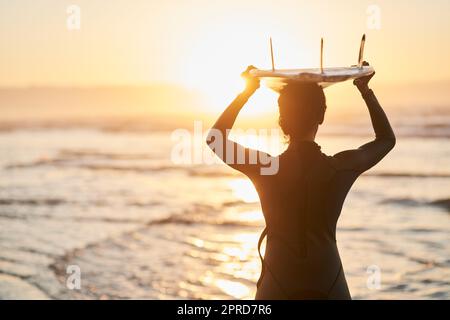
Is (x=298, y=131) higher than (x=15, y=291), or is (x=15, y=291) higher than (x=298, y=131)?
(x=298, y=131)

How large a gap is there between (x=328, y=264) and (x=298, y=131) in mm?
605

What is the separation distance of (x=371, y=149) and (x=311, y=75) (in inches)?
19.5

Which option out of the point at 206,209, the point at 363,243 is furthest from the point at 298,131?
the point at 206,209

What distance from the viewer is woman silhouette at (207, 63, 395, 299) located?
295cm

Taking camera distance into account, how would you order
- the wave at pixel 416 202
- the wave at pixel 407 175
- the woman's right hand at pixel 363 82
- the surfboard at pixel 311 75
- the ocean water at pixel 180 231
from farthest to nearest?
the wave at pixel 407 175 < the wave at pixel 416 202 < the ocean water at pixel 180 231 < the woman's right hand at pixel 363 82 < the surfboard at pixel 311 75

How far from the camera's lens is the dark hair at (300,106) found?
9.68 feet

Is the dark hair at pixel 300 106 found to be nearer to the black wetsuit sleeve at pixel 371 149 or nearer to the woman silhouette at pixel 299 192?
the woman silhouette at pixel 299 192

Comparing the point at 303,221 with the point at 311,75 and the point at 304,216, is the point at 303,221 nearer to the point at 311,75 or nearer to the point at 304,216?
the point at 304,216

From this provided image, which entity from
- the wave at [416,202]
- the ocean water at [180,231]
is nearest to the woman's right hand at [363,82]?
the ocean water at [180,231]

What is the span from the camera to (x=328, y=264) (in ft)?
9.85

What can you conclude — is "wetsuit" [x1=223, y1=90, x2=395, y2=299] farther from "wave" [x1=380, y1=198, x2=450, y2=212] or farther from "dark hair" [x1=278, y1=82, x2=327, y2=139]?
"wave" [x1=380, y1=198, x2=450, y2=212]

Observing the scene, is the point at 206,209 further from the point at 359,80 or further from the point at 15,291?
the point at 359,80

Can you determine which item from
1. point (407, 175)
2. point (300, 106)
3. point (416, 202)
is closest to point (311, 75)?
point (300, 106)
